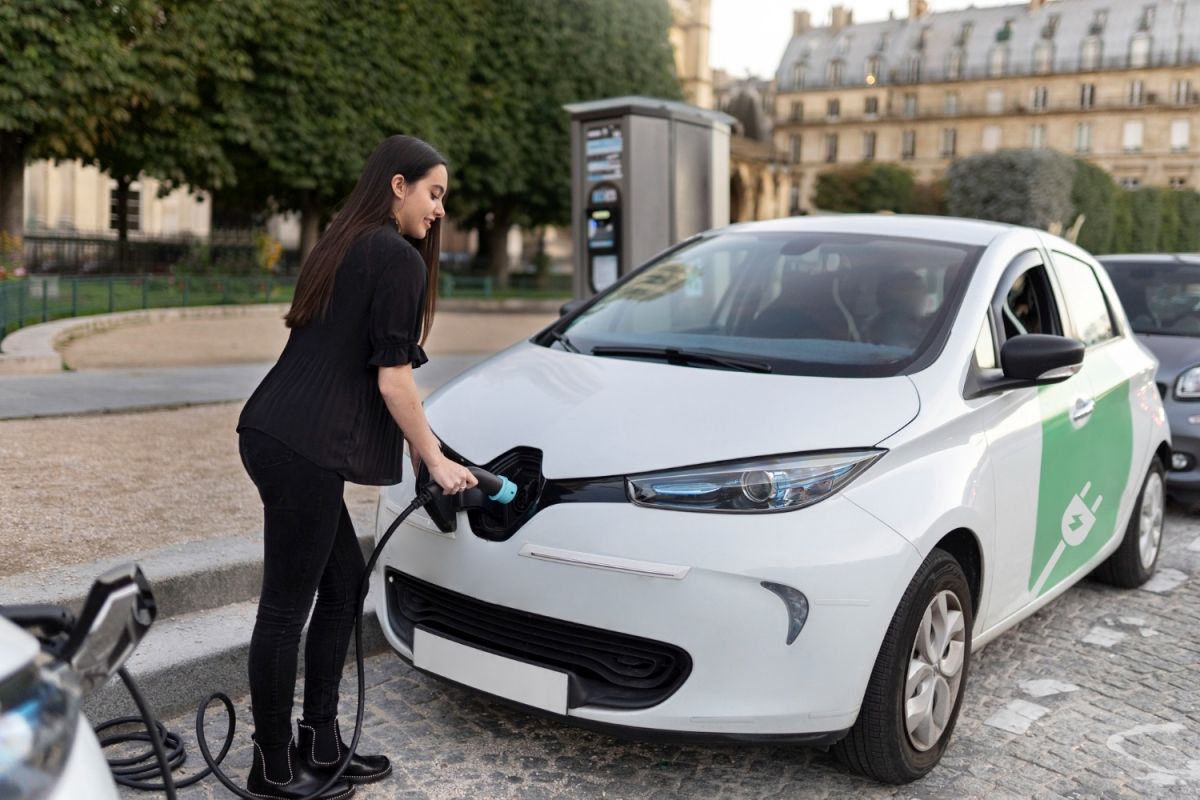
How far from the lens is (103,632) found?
1.60 metres

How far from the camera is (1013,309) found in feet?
13.8

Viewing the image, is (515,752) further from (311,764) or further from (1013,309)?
(1013,309)

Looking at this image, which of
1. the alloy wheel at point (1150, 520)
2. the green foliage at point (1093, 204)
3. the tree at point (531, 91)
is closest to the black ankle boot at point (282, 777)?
the alloy wheel at point (1150, 520)

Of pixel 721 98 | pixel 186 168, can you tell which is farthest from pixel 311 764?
pixel 721 98

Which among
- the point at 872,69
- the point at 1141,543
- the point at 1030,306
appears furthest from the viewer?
the point at 872,69

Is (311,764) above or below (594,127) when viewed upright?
below

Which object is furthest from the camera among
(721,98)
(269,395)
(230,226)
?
(721,98)

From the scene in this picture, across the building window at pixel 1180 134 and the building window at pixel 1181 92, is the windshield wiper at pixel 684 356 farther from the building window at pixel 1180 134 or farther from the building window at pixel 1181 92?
the building window at pixel 1181 92

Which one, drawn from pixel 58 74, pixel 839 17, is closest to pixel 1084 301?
pixel 58 74

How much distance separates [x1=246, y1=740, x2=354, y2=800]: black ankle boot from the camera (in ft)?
9.92

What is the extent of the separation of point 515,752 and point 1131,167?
100027 millimetres

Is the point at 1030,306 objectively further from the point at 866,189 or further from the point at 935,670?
the point at 866,189

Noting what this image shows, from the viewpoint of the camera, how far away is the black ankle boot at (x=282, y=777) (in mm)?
3023

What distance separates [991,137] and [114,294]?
9089 cm
